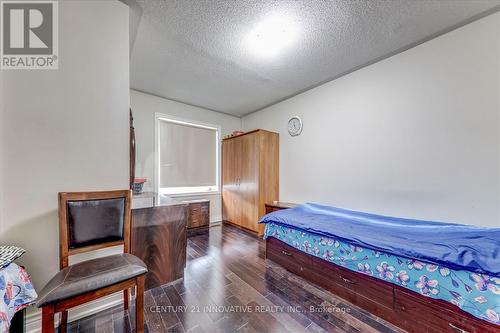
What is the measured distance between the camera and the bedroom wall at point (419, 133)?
70.2 inches

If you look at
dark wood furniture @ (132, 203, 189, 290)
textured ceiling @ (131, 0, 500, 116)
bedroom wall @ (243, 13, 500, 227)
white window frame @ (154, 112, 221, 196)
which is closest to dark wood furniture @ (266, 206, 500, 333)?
bedroom wall @ (243, 13, 500, 227)

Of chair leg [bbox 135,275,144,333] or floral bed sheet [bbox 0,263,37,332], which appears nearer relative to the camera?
floral bed sheet [bbox 0,263,37,332]

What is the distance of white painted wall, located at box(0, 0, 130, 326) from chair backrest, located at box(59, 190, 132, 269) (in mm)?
192

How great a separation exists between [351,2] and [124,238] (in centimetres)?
284

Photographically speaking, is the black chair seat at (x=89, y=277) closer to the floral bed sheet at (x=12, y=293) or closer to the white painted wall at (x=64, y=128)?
the floral bed sheet at (x=12, y=293)

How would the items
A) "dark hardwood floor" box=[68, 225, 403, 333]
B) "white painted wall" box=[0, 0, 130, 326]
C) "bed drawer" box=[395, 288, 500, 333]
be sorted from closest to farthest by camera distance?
1. "bed drawer" box=[395, 288, 500, 333]
2. "white painted wall" box=[0, 0, 130, 326]
3. "dark hardwood floor" box=[68, 225, 403, 333]

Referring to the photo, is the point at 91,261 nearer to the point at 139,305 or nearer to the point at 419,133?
the point at 139,305

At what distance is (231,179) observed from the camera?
434 centimetres

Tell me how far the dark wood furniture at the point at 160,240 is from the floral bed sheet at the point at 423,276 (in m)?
1.47

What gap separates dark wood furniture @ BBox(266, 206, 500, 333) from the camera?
1.22 meters

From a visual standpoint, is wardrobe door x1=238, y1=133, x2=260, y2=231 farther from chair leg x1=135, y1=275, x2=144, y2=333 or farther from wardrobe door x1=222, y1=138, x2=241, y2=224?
chair leg x1=135, y1=275, x2=144, y2=333

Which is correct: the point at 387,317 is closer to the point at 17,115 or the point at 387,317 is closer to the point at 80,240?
the point at 80,240

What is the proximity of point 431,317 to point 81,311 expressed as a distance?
8.91ft

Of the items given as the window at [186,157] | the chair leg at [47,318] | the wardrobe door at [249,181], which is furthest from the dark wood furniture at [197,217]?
the chair leg at [47,318]
